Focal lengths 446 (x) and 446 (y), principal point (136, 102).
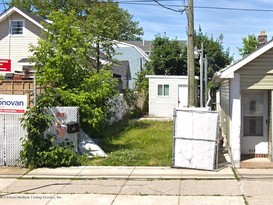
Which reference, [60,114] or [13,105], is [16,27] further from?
[60,114]

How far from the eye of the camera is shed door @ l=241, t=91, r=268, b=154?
12805 mm

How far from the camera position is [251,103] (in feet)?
42.4

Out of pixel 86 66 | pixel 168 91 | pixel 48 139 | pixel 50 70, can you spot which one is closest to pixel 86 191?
pixel 48 139

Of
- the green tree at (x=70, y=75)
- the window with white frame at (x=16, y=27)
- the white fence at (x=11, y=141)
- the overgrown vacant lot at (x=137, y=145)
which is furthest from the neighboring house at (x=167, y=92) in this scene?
the white fence at (x=11, y=141)

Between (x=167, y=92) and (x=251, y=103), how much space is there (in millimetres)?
15821

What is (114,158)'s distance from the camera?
41.9ft

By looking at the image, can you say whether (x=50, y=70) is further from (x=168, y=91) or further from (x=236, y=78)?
(x=168, y=91)

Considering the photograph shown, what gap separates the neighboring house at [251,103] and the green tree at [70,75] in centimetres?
420

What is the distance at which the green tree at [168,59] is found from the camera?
1369 inches

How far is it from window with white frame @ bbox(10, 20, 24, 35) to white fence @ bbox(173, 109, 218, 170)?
19080 millimetres

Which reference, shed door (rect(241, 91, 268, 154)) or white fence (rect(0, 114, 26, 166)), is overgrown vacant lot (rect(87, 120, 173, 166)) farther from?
shed door (rect(241, 91, 268, 154))

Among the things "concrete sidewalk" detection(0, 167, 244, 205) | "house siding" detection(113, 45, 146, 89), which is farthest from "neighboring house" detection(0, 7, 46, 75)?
"house siding" detection(113, 45, 146, 89)

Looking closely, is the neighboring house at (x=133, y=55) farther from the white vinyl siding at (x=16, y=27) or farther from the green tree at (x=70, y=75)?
the green tree at (x=70, y=75)

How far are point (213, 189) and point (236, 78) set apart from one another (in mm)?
3681
